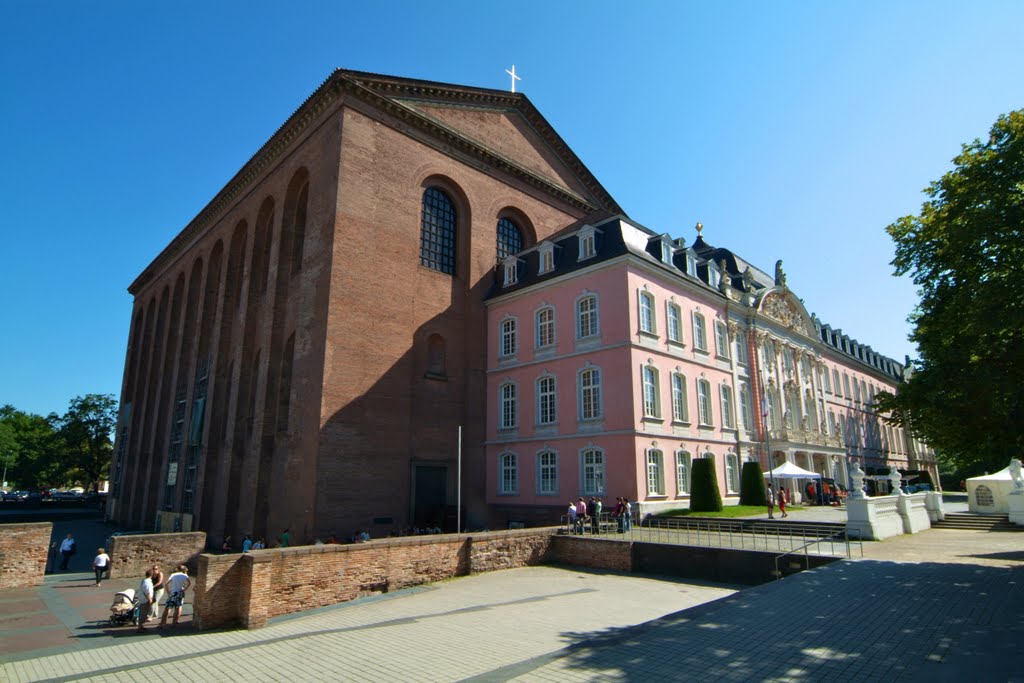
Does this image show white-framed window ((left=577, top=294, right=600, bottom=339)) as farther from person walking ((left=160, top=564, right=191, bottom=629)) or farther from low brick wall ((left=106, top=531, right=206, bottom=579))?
person walking ((left=160, top=564, right=191, bottom=629))

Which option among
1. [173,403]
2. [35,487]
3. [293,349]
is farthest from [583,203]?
[35,487]

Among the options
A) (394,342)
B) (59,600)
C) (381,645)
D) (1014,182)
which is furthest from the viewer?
(394,342)

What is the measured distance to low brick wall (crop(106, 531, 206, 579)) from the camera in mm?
19844

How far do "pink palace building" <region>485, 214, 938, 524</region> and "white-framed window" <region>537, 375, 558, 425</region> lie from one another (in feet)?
0.18

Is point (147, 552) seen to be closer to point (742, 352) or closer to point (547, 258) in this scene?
point (547, 258)

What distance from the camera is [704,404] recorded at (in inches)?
1166

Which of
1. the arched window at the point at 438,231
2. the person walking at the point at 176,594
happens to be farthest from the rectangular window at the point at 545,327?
the person walking at the point at 176,594

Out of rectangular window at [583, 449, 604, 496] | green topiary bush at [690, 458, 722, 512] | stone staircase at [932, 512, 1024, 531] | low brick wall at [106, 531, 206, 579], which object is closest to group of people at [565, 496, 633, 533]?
rectangular window at [583, 449, 604, 496]

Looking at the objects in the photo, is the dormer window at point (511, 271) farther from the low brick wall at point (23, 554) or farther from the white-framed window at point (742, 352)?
the low brick wall at point (23, 554)

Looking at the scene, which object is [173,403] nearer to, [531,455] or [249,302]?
[249,302]

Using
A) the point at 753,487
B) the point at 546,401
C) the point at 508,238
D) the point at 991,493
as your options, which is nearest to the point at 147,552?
the point at 546,401

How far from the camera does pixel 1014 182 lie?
13594mm

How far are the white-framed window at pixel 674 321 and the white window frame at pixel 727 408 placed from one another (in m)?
4.51

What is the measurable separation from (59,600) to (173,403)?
27564 millimetres
